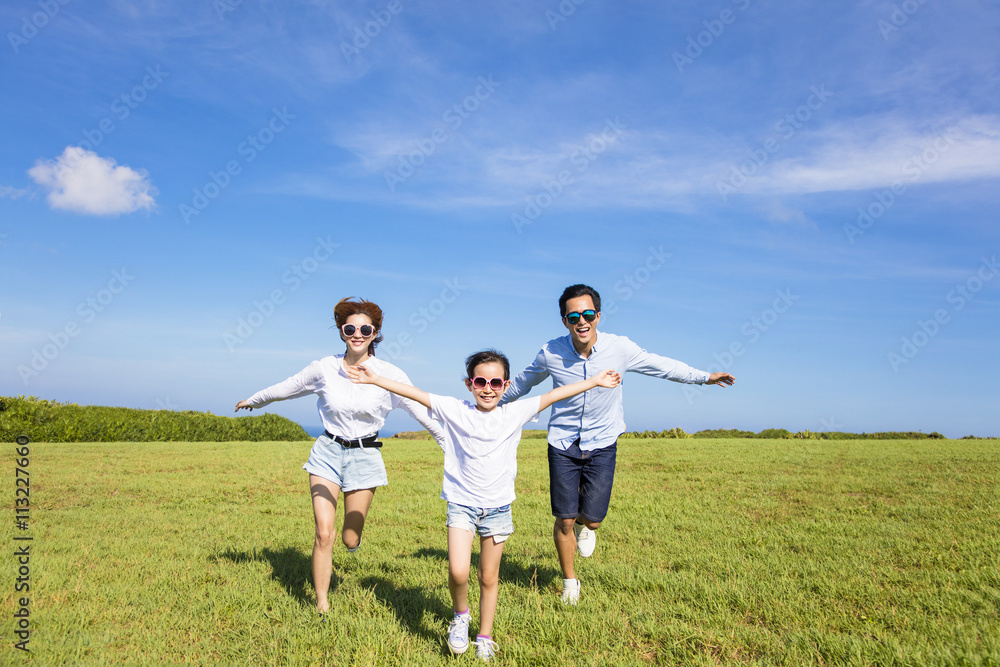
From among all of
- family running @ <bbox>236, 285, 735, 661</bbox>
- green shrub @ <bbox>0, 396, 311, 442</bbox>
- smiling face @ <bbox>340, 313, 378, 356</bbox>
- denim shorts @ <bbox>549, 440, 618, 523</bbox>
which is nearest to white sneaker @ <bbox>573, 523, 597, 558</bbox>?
family running @ <bbox>236, 285, 735, 661</bbox>

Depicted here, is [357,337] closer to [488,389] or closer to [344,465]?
[344,465]

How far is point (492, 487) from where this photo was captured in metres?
4.48

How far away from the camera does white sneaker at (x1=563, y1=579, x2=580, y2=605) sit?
561 cm

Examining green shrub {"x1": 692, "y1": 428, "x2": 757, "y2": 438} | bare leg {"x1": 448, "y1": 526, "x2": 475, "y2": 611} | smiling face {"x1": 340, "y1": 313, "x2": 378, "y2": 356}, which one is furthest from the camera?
green shrub {"x1": 692, "y1": 428, "x2": 757, "y2": 438}

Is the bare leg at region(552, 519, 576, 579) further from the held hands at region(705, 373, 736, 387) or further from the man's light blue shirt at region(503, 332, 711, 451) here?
the held hands at region(705, 373, 736, 387)

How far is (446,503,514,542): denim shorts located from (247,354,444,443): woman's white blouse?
1320mm

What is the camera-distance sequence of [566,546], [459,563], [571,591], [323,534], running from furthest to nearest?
[566,546], [571,591], [323,534], [459,563]

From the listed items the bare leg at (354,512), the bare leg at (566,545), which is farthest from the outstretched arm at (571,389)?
the bare leg at (354,512)

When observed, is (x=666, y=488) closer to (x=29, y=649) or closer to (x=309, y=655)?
(x=309, y=655)

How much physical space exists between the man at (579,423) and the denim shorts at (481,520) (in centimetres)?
145

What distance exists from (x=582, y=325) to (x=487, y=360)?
137cm

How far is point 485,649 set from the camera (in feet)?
14.5

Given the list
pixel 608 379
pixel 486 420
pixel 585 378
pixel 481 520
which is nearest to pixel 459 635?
pixel 481 520

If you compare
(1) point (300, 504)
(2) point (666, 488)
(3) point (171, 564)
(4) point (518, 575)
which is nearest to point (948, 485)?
(2) point (666, 488)
